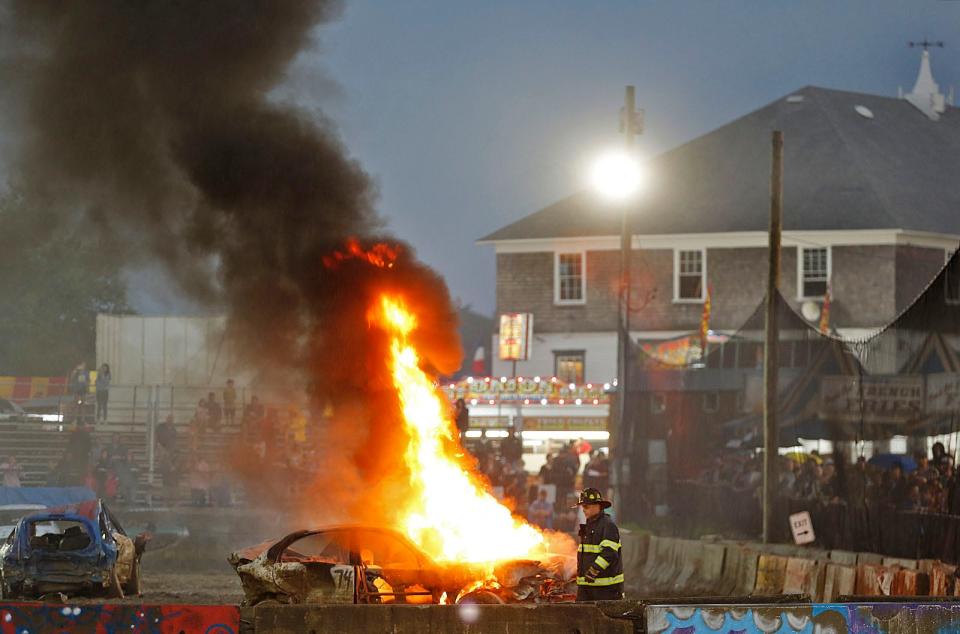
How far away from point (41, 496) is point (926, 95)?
43.5m

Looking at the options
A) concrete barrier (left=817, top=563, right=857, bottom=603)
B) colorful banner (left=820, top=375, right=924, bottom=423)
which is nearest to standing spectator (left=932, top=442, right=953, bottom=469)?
colorful banner (left=820, top=375, right=924, bottom=423)

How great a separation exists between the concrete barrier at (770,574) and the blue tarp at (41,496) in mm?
11218

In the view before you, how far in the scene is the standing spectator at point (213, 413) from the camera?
125 ft

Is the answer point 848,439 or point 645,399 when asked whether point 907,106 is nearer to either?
point 645,399

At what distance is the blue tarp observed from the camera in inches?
1021

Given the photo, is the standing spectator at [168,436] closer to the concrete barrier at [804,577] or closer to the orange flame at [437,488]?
the orange flame at [437,488]

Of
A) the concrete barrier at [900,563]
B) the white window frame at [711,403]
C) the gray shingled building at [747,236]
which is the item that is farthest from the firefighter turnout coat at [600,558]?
the gray shingled building at [747,236]

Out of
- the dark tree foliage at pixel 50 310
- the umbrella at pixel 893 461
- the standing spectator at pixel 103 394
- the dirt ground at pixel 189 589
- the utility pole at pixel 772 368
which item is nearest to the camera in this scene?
the umbrella at pixel 893 461

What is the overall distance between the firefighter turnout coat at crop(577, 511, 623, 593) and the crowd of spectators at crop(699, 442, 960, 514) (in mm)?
5412

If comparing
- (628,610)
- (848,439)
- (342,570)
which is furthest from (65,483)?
(628,610)

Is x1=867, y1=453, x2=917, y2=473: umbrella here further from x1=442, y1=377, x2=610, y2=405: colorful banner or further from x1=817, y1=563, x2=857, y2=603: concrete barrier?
x1=442, y1=377, x2=610, y2=405: colorful banner

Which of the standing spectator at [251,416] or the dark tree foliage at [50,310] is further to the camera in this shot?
the dark tree foliage at [50,310]

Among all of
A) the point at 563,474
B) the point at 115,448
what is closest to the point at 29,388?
the point at 115,448

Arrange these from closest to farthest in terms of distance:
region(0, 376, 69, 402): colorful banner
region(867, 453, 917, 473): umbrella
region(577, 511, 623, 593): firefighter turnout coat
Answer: region(577, 511, 623, 593): firefighter turnout coat
region(867, 453, 917, 473): umbrella
region(0, 376, 69, 402): colorful banner
